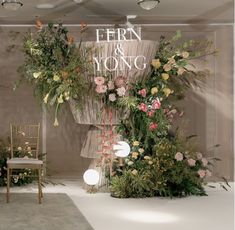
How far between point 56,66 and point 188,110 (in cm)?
245

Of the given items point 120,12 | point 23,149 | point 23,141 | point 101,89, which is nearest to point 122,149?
point 101,89

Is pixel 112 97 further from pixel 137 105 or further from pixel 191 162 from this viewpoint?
pixel 191 162

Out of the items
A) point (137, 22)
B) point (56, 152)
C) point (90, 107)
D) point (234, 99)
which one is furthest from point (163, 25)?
point (56, 152)

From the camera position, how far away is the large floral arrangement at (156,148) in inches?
223

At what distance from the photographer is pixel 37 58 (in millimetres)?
5840

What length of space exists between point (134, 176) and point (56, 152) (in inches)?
72.5

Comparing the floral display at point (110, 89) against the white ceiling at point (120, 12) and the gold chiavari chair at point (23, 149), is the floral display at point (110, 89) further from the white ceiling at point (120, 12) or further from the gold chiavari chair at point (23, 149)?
the white ceiling at point (120, 12)

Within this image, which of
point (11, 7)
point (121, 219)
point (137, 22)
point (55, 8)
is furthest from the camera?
point (137, 22)

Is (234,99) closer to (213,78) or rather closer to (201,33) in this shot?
(213,78)

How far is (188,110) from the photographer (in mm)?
7230

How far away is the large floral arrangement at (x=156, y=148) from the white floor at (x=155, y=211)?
7.3 inches

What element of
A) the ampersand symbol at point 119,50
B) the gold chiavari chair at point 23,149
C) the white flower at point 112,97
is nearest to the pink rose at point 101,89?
the white flower at point 112,97

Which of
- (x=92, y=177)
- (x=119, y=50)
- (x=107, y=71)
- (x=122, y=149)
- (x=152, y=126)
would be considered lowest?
(x=92, y=177)

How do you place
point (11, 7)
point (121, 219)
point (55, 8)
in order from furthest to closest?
point (55, 8)
point (11, 7)
point (121, 219)
